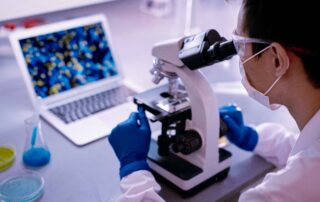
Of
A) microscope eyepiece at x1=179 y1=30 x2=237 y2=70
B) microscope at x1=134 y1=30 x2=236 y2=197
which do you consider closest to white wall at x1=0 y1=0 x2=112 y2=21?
microscope at x1=134 y1=30 x2=236 y2=197

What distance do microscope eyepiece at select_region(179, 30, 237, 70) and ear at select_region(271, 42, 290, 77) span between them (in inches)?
4.4

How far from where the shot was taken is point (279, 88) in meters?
0.83

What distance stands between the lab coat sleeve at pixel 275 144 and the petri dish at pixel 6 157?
2.49 feet

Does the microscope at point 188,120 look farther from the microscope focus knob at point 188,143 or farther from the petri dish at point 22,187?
the petri dish at point 22,187

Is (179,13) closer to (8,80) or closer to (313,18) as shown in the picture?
(8,80)

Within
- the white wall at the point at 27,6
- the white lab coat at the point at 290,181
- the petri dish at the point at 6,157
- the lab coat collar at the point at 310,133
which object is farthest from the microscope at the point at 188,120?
the white wall at the point at 27,6

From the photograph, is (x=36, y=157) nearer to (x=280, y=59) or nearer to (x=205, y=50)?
(x=205, y=50)

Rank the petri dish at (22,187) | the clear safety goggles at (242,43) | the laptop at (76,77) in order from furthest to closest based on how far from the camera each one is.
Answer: the laptop at (76,77) → the petri dish at (22,187) → the clear safety goggles at (242,43)

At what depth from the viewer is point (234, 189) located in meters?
1.01

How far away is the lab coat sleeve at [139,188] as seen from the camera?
881 mm

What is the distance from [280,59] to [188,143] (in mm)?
335

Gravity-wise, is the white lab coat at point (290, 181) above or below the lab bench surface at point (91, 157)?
above

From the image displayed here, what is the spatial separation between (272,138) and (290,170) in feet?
1.38

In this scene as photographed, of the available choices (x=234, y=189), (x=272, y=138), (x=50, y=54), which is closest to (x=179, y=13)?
(x=50, y=54)
